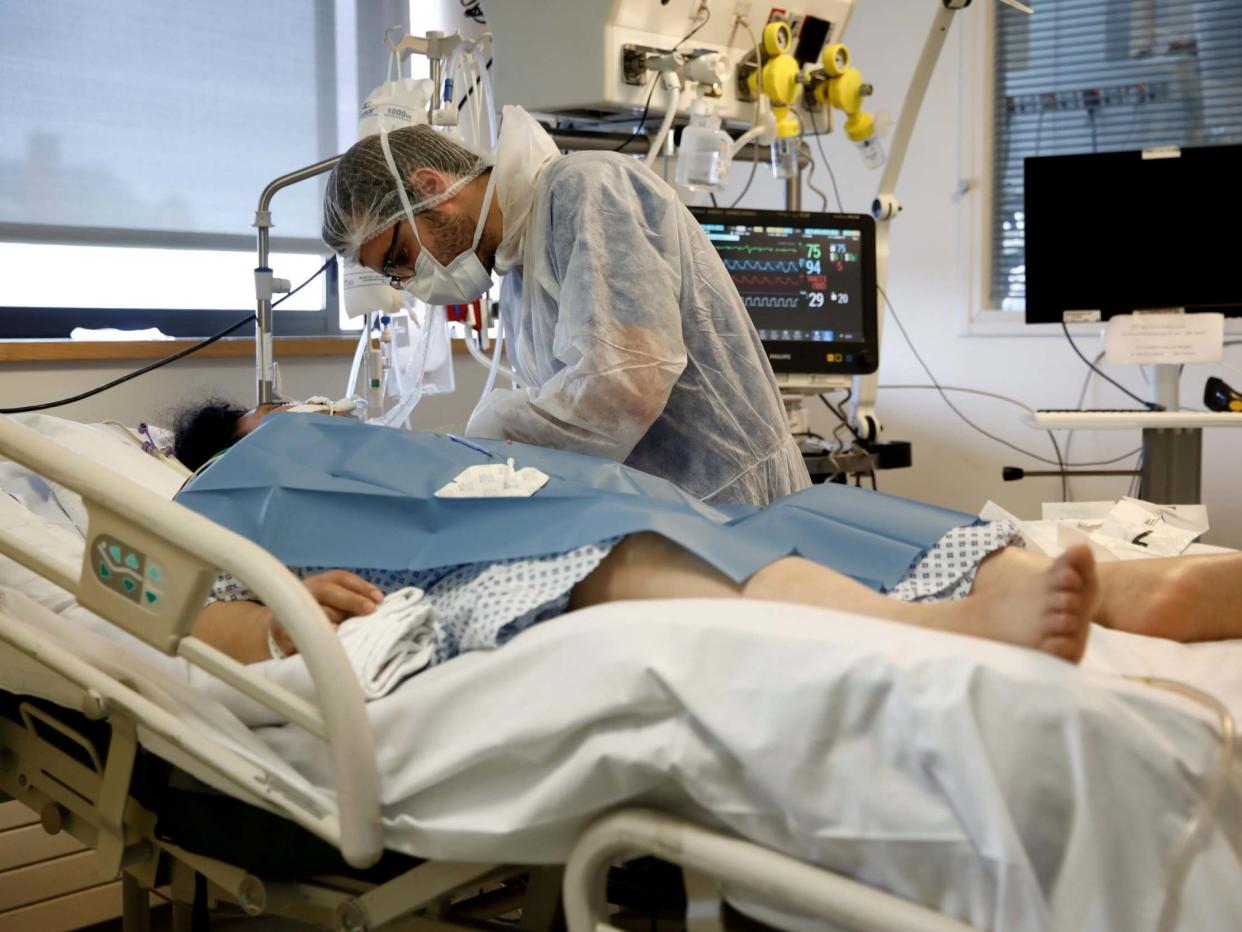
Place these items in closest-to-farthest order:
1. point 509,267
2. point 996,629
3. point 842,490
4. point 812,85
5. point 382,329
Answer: point 996,629
point 842,490
point 509,267
point 382,329
point 812,85

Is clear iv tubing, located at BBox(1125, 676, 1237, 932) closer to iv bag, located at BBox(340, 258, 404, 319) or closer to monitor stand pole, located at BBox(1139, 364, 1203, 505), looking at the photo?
iv bag, located at BBox(340, 258, 404, 319)

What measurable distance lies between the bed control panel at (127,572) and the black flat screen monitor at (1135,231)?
2520 mm

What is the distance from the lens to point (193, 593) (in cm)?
104

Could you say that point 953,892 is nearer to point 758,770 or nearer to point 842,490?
point 758,770

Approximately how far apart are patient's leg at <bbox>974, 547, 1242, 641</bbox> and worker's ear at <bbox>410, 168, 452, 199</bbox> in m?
1.03

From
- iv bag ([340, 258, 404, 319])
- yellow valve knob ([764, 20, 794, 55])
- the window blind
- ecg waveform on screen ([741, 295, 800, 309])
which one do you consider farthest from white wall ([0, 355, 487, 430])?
the window blind

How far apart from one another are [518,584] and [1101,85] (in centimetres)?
340

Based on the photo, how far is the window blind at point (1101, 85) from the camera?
3746 millimetres

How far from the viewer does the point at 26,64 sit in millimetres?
2723

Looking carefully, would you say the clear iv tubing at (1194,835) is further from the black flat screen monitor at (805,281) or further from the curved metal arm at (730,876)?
the black flat screen monitor at (805,281)

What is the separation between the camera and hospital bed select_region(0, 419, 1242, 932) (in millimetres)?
833

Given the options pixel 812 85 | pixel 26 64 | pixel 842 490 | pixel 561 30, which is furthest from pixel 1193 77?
pixel 26 64

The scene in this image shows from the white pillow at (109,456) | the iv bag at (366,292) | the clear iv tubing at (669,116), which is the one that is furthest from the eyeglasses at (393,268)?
the clear iv tubing at (669,116)

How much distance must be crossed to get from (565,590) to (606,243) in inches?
29.0
